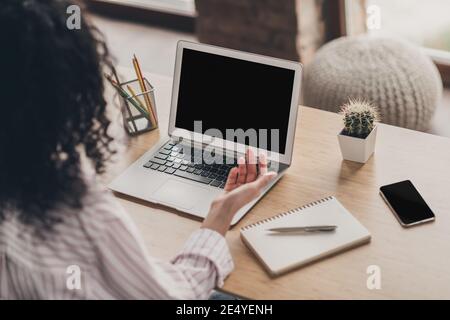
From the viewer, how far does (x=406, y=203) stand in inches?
55.1

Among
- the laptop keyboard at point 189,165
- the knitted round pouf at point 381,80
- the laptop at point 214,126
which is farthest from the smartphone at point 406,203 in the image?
the knitted round pouf at point 381,80

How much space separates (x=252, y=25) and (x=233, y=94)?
1.63 meters

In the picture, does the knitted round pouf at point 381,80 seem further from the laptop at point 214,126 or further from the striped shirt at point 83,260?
the striped shirt at point 83,260

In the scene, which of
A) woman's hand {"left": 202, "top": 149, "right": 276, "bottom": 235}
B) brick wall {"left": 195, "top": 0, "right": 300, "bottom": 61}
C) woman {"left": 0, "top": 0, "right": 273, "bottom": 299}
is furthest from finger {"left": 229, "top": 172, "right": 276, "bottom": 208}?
brick wall {"left": 195, "top": 0, "right": 300, "bottom": 61}

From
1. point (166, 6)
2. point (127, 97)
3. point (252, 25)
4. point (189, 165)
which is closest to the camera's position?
point (189, 165)

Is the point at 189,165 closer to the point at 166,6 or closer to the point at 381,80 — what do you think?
the point at 381,80

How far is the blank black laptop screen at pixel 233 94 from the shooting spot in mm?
1468

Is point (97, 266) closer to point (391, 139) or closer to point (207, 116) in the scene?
point (207, 116)

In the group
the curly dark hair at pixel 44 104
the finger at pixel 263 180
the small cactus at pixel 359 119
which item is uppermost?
the curly dark hair at pixel 44 104

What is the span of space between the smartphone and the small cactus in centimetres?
15

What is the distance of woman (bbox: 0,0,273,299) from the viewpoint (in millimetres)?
982

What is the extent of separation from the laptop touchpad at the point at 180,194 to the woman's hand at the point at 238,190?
0.09m

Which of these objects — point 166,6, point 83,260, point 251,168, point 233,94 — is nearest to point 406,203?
point 251,168
